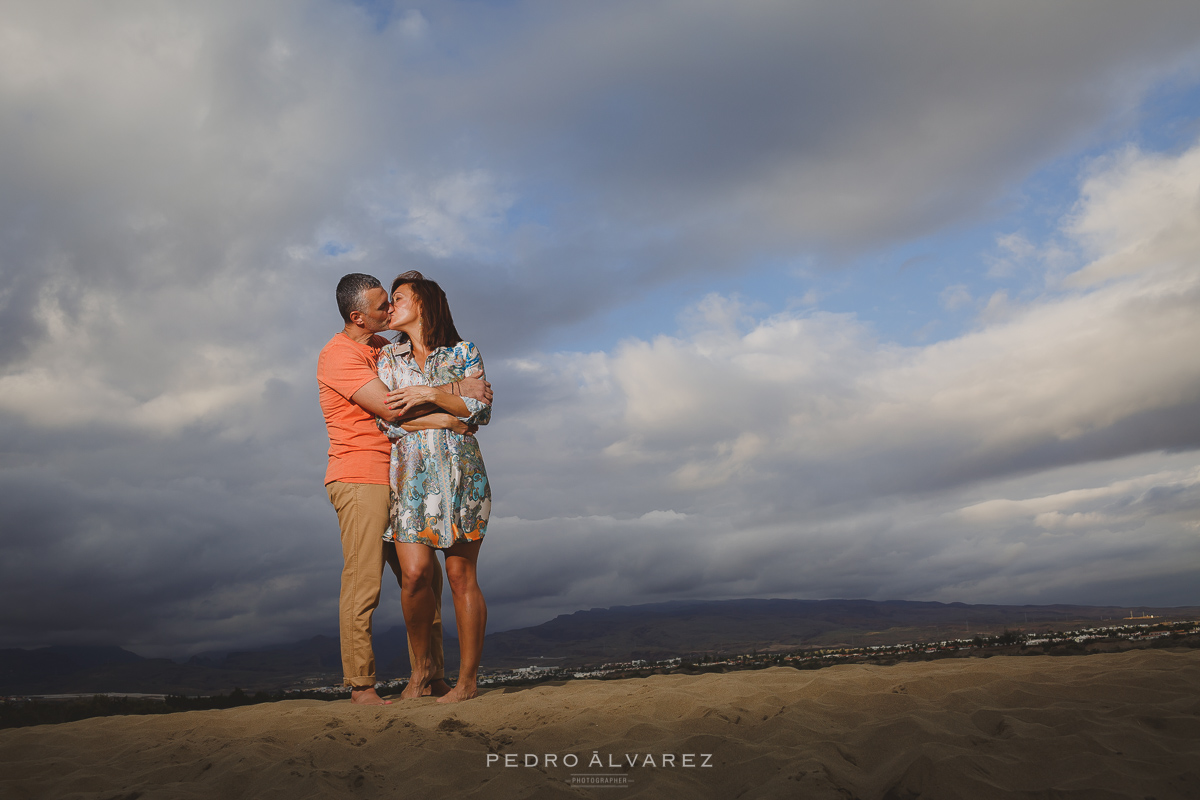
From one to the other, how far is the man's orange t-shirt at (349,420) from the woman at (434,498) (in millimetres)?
148

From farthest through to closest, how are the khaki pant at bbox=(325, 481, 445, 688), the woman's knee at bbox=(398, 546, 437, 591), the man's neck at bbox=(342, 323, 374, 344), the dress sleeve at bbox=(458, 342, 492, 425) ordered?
1. the man's neck at bbox=(342, 323, 374, 344)
2. the dress sleeve at bbox=(458, 342, 492, 425)
3. the khaki pant at bbox=(325, 481, 445, 688)
4. the woman's knee at bbox=(398, 546, 437, 591)

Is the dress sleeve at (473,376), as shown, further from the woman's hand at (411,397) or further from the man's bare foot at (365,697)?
the man's bare foot at (365,697)

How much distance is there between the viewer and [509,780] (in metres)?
2.93

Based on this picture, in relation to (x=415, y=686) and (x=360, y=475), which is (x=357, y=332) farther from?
(x=415, y=686)

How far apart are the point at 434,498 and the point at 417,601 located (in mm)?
832

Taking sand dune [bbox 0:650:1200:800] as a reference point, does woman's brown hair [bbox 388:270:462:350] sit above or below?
above

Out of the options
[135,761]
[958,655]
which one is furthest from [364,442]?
[958,655]

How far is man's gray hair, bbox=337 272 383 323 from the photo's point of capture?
582 cm

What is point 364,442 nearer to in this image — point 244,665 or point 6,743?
point 6,743

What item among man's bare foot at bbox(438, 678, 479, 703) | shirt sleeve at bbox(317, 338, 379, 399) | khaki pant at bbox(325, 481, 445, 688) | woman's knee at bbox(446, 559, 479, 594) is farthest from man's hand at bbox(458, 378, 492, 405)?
man's bare foot at bbox(438, 678, 479, 703)

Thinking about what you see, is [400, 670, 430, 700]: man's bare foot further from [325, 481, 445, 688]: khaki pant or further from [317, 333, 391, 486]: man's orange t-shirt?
[317, 333, 391, 486]: man's orange t-shirt

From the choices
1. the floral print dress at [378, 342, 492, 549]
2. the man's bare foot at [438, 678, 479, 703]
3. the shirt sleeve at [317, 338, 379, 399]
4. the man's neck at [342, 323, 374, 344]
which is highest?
the man's neck at [342, 323, 374, 344]

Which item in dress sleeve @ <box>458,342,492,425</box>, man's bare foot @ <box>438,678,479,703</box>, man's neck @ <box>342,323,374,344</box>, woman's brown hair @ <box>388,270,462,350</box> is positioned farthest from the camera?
man's neck @ <box>342,323,374,344</box>

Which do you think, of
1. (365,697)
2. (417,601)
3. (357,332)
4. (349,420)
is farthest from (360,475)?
(365,697)
